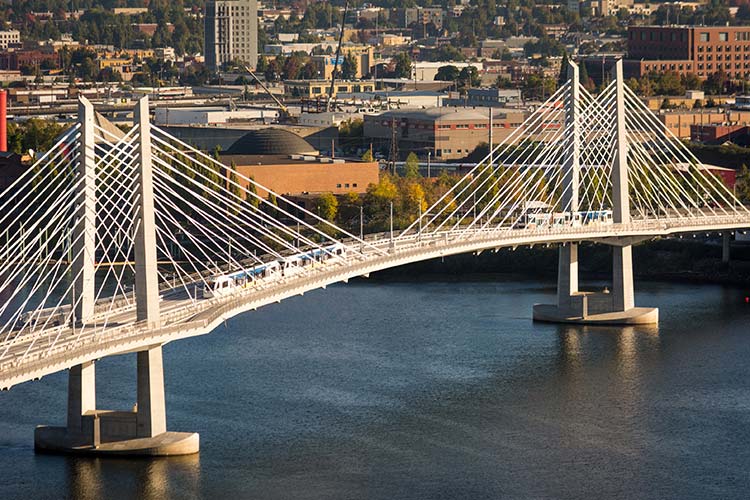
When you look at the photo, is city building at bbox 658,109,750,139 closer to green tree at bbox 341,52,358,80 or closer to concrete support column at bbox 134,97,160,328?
green tree at bbox 341,52,358,80

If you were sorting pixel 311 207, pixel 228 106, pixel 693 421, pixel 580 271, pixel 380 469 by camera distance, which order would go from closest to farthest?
pixel 380 469 < pixel 693 421 < pixel 580 271 < pixel 311 207 < pixel 228 106

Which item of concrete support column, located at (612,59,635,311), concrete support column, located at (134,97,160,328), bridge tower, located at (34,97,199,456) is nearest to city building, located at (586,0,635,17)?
concrete support column, located at (612,59,635,311)

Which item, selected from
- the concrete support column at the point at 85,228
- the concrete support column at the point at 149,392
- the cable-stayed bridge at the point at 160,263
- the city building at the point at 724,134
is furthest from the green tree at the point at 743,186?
the concrete support column at the point at 85,228

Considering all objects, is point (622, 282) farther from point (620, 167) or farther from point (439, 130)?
point (439, 130)

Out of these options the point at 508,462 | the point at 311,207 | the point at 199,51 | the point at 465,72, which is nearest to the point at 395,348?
the point at 508,462

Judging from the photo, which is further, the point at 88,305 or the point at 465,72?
the point at 465,72

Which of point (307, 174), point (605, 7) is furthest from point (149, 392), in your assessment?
point (605, 7)

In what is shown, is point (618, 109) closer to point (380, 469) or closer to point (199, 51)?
point (380, 469)
